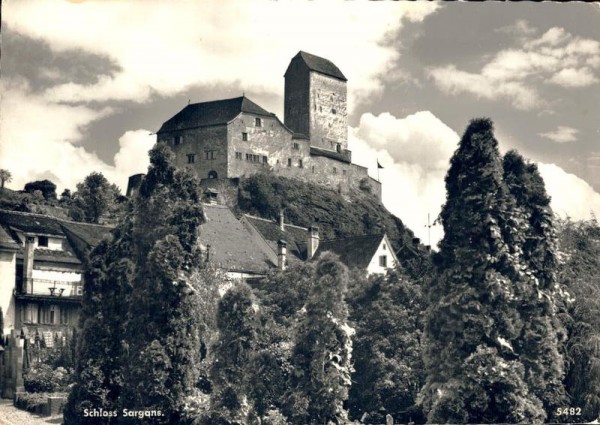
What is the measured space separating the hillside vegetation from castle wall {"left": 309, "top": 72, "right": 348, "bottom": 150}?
7.34 m

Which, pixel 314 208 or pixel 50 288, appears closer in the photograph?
pixel 50 288

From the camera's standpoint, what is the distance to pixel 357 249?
61875 mm

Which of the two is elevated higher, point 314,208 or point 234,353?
point 314,208

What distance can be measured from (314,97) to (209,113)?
61.7 feet

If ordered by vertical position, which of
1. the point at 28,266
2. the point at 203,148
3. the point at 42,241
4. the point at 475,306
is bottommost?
the point at 475,306

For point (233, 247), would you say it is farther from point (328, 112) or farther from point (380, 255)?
point (328, 112)

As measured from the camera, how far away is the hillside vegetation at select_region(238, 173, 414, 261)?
95.6 meters

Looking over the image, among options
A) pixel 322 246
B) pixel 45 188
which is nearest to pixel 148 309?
pixel 322 246

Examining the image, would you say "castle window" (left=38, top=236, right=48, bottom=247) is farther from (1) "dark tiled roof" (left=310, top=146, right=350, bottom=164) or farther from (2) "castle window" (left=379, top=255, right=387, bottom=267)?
(1) "dark tiled roof" (left=310, top=146, right=350, bottom=164)

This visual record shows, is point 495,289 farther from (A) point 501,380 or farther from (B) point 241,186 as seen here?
(B) point 241,186

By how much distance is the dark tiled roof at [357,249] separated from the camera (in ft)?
198

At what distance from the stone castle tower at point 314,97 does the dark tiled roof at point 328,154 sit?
1044 millimetres

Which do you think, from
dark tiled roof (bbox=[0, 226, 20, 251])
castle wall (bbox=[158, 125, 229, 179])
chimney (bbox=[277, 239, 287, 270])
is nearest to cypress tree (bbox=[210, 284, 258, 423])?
dark tiled roof (bbox=[0, 226, 20, 251])

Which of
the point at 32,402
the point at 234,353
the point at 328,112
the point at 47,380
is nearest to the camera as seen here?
the point at 234,353
